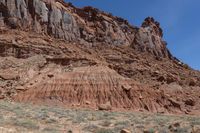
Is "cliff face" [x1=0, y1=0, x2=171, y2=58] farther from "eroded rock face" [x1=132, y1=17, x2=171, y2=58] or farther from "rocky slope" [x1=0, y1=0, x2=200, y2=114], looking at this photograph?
"rocky slope" [x1=0, y1=0, x2=200, y2=114]

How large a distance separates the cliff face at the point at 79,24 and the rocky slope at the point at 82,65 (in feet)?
0.51

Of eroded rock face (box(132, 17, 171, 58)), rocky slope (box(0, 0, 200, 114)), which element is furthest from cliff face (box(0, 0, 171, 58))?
rocky slope (box(0, 0, 200, 114))

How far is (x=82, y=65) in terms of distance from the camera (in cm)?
5159

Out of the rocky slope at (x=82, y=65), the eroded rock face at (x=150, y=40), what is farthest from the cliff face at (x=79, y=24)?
the rocky slope at (x=82, y=65)

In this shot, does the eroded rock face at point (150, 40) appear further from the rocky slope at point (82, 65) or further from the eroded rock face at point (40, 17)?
the eroded rock face at point (40, 17)

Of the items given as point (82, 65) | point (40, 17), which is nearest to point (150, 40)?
point (40, 17)

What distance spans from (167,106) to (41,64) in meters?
18.1

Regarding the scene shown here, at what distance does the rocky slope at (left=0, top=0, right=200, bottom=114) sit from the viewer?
45188 mm

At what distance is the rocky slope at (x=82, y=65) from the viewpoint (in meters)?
45.2

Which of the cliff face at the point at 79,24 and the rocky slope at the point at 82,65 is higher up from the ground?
the cliff face at the point at 79,24

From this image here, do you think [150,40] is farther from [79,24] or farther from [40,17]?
[40,17]

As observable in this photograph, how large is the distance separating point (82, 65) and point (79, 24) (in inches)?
663

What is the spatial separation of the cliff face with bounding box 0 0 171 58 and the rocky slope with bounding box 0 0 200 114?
0.16 m

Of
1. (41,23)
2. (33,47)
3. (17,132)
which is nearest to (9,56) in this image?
(33,47)
